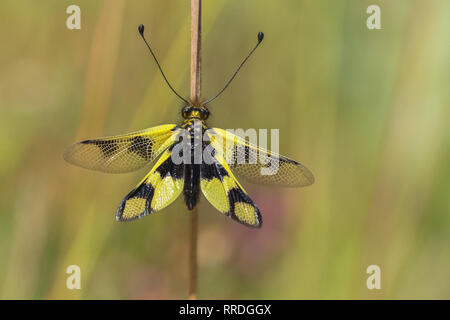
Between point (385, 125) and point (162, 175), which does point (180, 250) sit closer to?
point (162, 175)

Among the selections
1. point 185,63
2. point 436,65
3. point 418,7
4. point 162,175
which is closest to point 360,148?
point 436,65

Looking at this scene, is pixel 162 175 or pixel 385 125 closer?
pixel 162 175

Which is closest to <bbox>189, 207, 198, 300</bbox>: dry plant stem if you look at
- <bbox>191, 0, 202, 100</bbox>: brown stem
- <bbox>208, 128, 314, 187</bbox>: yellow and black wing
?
<bbox>208, 128, 314, 187</bbox>: yellow and black wing

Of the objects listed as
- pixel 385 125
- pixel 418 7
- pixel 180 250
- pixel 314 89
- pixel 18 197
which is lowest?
pixel 180 250

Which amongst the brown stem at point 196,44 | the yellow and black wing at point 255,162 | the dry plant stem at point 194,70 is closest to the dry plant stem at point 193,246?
the dry plant stem at point 194,70

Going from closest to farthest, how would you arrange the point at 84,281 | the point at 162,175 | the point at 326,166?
the point at 162,175, the point at 84,281, the point at 326,166

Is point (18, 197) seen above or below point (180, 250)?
above

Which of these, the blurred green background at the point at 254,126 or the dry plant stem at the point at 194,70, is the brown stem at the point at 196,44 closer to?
the dry plant stem at the point at 194,70

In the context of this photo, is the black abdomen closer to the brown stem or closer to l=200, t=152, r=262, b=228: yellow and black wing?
l=200, t=152, r=262, b=228: yellow and black wing
